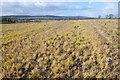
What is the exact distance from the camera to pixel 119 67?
9.10 m

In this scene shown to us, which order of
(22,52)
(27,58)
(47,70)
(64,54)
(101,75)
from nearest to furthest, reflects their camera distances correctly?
(101,75)
(47,70)
(27,58)
(64,54)
(22,52)

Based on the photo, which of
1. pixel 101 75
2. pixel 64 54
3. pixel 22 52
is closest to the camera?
pixel 101 75

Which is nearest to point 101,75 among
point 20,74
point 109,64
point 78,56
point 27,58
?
point 109,64

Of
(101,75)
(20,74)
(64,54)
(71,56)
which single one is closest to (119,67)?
(101,75)

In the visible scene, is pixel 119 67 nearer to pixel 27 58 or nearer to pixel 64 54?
pixel 64 54

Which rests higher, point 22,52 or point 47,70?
point 22,52

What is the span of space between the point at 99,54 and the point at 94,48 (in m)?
1.60

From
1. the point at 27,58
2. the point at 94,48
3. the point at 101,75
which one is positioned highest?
the point at 94,48

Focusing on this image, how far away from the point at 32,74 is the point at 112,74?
643 cm

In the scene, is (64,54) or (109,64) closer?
(109,64)

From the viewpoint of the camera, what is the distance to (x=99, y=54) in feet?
36.6

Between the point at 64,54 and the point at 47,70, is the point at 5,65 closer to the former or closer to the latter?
the point at 47,70

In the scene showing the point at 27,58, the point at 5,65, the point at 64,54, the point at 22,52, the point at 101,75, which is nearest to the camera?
the point at 101,75

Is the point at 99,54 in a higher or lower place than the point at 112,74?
higher
